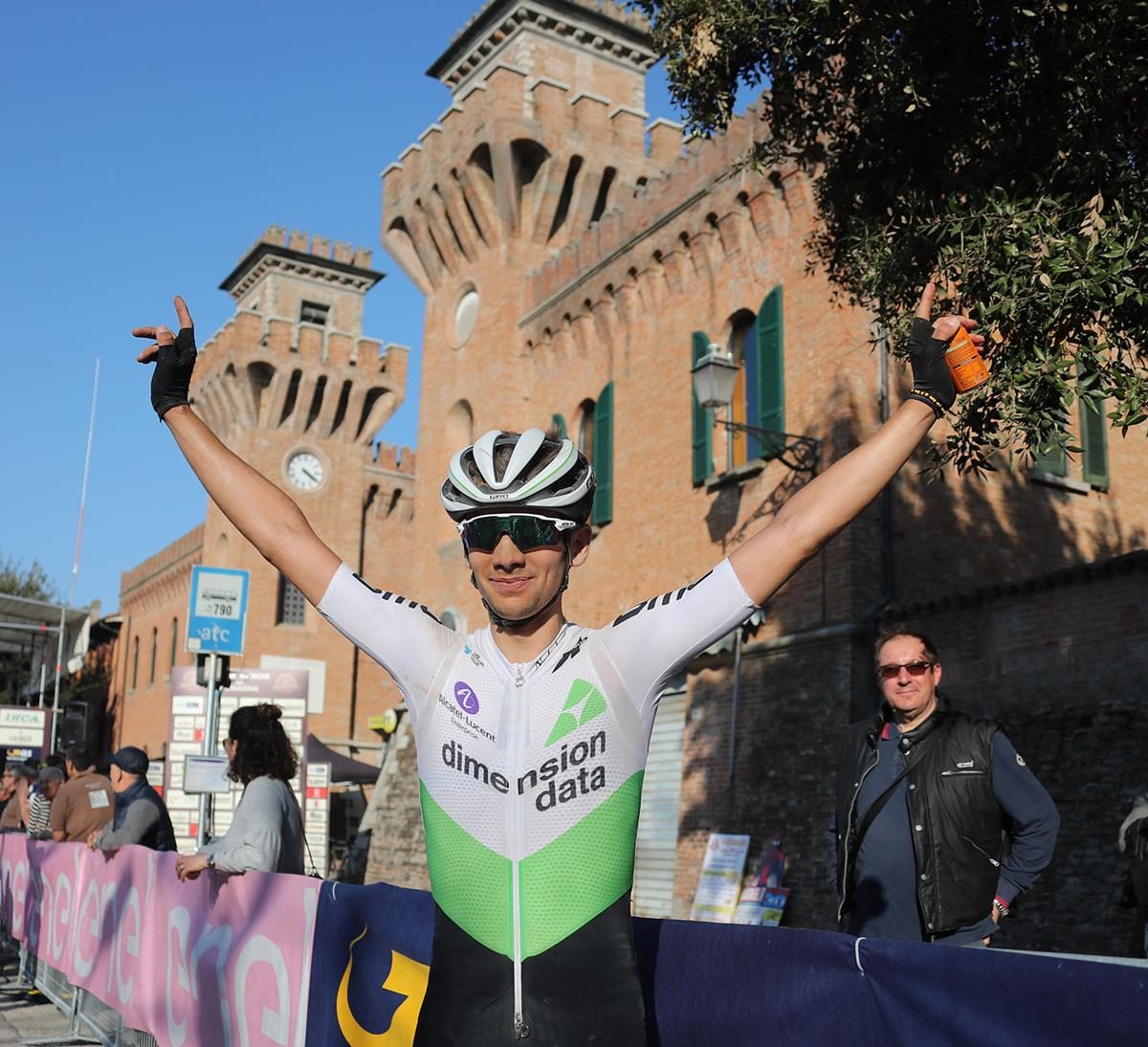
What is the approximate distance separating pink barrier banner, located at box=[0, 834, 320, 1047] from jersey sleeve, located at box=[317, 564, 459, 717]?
2.51m

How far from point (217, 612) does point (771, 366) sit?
8397 millimetres

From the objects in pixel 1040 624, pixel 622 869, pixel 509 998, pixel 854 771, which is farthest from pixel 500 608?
pixel 1040 624

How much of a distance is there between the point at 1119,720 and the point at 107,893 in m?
8.35

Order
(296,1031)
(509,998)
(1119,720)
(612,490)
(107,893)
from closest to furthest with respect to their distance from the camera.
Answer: (509,998), (296,1031), (107,893), (1119,720), (612,490)

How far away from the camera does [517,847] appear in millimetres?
2312

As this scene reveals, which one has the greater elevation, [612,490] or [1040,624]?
[612,490]

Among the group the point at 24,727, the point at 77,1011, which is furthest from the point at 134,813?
the point at 24,727

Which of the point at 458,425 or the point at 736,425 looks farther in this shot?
the point at 458,425

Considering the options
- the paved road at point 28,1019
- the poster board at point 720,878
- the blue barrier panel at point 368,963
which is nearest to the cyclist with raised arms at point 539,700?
the blue barrier panel at point 368,963

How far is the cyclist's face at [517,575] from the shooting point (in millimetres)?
2398

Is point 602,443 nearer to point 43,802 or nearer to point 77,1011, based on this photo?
point 43,802

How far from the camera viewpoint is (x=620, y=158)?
2362 cm

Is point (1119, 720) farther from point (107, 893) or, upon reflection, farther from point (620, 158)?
point (620, 158)

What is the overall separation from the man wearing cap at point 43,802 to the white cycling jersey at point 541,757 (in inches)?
329
